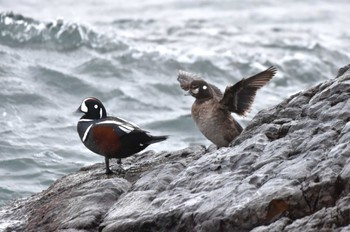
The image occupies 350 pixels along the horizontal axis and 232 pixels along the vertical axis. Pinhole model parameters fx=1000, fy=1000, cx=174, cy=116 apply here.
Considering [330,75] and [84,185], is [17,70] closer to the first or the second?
[330,75]

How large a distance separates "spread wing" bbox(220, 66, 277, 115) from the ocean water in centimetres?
446

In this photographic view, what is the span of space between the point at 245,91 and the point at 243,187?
7.49 feet

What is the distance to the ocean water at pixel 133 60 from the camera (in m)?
15.9

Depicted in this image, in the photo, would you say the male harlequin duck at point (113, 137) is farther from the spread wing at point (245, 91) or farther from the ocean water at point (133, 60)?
the ocean water at point (133, 60)

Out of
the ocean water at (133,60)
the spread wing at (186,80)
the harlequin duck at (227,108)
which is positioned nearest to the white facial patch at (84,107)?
the harlequin duck at (227,108)

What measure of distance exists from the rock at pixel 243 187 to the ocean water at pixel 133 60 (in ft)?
15.3

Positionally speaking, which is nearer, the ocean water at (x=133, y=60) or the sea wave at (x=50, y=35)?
the ocean water at (x=133, y=60)

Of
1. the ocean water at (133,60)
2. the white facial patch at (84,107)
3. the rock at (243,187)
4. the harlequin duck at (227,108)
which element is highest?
the ocean water at (133,60)

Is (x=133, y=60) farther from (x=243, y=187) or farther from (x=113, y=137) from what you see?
(x=243, y=187)

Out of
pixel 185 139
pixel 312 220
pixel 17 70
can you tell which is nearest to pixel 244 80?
pixel 312 220

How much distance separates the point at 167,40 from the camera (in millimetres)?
21781

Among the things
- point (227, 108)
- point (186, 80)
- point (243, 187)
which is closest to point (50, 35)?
point (186, 80)

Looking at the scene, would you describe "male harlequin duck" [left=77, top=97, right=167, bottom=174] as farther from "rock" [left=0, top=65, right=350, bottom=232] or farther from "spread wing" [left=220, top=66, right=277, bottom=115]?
"spread wing" [left=220, top=66, right=277, bottom=115]

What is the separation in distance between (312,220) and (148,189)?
77.6 inches
